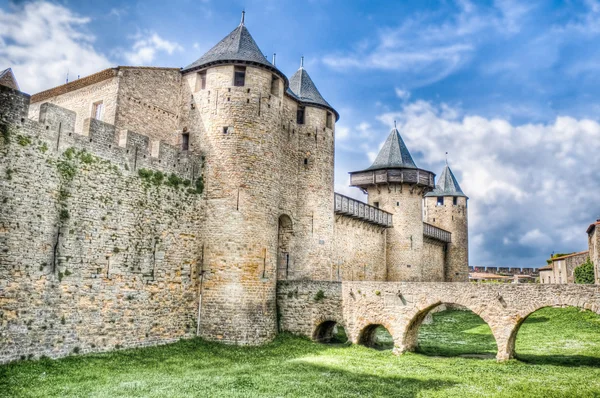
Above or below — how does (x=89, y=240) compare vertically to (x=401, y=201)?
below

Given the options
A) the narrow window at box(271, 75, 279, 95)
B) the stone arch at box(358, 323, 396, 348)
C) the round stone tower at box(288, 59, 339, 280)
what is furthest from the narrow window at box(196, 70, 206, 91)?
the stone arch at box(358, 323, 396, 348)

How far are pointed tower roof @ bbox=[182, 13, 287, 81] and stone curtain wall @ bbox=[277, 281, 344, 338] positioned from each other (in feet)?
27.7

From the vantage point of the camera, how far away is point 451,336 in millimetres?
24438

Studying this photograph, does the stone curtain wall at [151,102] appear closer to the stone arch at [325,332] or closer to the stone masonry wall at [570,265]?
the stone arch at [325,332]

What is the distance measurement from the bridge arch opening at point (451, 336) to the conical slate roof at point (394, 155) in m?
9.75

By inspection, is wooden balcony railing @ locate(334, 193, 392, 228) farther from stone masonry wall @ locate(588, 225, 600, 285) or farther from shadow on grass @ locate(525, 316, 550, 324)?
stone masonry wall @ locate(588, 225, 600, 285)

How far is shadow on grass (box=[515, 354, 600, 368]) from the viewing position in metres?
16.7

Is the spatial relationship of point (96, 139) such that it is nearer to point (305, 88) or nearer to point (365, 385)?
point (365, 385)

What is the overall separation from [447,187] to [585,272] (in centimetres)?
1407

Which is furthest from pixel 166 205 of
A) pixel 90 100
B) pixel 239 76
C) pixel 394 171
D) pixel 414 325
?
pixel 394 171

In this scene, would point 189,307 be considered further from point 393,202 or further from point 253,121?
point 393,202

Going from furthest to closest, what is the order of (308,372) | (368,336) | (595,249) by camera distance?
(595,249) < (368,336) < (308,372)

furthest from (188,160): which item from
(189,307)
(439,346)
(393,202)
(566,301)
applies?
(393,202)

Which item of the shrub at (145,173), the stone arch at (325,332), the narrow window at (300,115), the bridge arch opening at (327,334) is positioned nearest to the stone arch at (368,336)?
the stone arch at (325,332)
